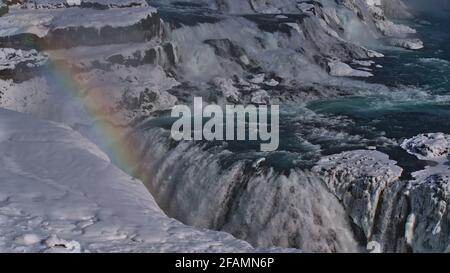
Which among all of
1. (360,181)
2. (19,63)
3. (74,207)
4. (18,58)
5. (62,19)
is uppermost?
(62,19)

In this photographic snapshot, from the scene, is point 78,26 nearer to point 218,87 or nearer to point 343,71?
point 218,87

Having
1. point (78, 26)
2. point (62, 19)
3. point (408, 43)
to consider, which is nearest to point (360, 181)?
point (78, 26)

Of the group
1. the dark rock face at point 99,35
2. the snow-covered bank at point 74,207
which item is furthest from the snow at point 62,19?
the snow-covered bank at point 74,207

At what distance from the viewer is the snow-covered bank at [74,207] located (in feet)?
29.0

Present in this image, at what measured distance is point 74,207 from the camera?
414 inches

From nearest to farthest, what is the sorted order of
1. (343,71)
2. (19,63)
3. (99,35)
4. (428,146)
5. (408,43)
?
(428,146) → (19,63) → (99,35) → (343,71) → (408,43)

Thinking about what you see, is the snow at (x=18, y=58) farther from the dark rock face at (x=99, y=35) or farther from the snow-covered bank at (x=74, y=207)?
the snow-covered bank at (x=74, y=207)

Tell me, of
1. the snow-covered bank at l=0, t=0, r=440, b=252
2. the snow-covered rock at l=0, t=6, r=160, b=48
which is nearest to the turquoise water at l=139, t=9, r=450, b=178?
the snow-covered bank at l=0, t=0, r=440, b=252

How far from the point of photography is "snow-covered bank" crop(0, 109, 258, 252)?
885 cm

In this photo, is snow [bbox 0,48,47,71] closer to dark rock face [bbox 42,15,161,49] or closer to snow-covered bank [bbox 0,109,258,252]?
dark rock face [bbox 42,15,161,49]
